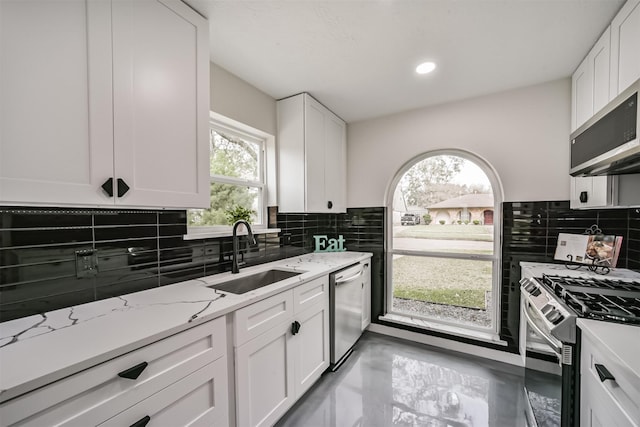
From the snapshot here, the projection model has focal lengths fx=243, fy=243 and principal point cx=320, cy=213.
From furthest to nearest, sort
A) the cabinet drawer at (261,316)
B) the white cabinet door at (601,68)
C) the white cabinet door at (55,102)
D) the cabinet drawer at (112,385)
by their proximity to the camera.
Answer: the white cabinet door at (601,68)
the cabinet drawer at (261,316)
the white cabinet door at (55,102)
the cabinet drawer at (112,385)

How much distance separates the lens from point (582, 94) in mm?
1773

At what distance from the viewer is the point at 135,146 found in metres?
1.08

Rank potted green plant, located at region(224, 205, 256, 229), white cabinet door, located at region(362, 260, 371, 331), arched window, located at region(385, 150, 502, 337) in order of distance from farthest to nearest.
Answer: white cabinet door, located at region(362, 260, 371, 331), arched window, located at region(385, 150, 502, 337), potted green plant, located at region(224, 205, 256, 229)

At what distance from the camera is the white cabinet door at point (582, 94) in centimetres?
166

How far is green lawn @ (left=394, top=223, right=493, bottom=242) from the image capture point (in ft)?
7.84

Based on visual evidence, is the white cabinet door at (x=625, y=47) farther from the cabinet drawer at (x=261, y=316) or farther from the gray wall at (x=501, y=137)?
the cabinet drawer at (x=261, y=316)

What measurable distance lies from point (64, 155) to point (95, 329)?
646mm

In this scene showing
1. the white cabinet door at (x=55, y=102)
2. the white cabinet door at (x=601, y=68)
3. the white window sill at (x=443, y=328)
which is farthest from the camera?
the white window sill at (x=443, y=328)

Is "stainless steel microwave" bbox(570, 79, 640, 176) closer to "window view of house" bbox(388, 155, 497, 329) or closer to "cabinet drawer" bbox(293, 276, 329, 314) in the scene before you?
"window view of house" bbox(388, 155, 497, 329)

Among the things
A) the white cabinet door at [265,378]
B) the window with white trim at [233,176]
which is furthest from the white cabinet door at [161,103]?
the white cabinet door at [265,378]

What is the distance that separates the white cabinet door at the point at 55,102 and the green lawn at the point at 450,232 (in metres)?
2.58

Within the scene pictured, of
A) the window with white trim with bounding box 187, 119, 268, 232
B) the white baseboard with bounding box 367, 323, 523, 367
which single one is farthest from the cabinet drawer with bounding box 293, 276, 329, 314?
the white baseboard with bounding box 367, 323, 523, 367

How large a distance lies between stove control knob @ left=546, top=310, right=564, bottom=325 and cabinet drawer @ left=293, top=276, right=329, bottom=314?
1305mm

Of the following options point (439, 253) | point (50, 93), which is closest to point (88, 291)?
point (50, 93)
